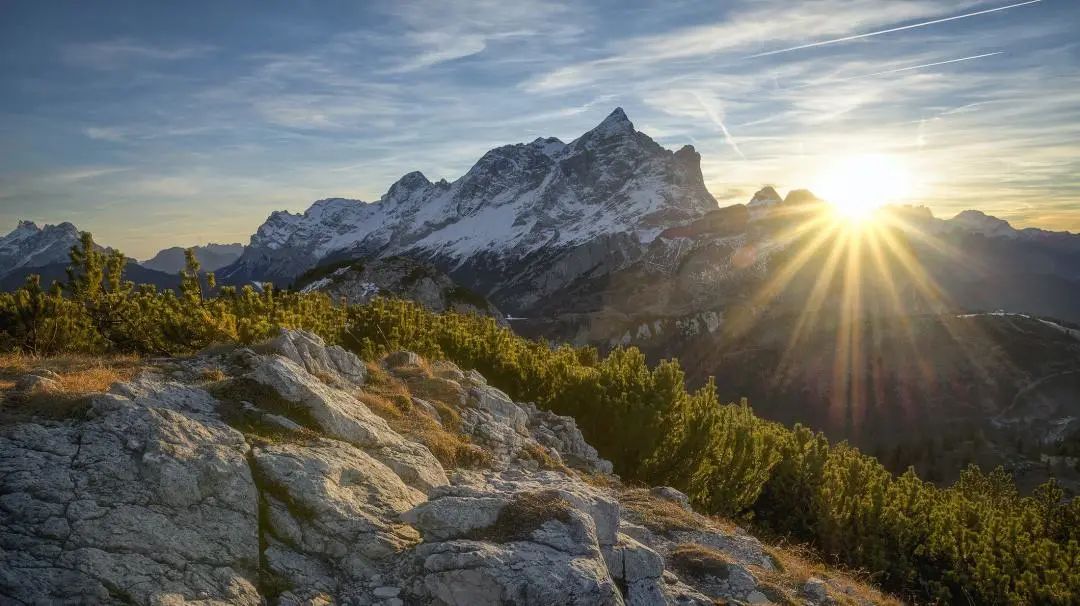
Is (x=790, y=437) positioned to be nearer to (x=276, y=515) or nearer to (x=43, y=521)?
(x=276, y=515)

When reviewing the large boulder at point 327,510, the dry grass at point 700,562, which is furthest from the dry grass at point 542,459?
the large boulder at point 327,510

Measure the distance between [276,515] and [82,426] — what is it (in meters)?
3.61

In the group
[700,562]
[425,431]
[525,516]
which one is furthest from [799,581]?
[425,431]

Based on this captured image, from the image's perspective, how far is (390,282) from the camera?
18275 cm

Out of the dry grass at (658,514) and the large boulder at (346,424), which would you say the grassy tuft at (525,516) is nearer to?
the large boulder at (346,424)

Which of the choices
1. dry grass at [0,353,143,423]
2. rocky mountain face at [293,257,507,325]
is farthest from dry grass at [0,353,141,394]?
rocky mountain face at [293,257,507,325]

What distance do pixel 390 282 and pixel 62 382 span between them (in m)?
175

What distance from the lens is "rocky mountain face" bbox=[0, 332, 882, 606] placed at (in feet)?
27.5

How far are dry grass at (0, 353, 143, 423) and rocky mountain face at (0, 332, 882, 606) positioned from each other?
0.17 metres

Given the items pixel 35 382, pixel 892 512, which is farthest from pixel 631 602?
pixel 892 512

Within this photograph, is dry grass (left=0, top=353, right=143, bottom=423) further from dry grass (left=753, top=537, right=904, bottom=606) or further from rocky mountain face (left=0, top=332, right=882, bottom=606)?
dry grass (left=753, top=537, right=904, bottom=606)

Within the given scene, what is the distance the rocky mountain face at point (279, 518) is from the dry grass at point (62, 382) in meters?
0.17

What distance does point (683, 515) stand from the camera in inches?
695

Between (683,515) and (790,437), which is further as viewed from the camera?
(790,437)
